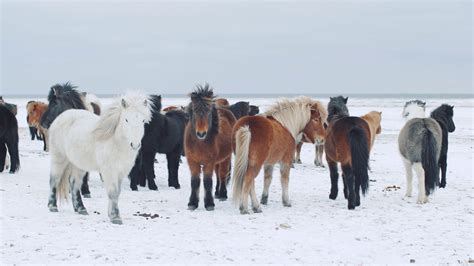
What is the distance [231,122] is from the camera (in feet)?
32.3

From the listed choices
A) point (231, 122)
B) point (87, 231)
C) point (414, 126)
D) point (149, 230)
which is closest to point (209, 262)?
point (149, 230)

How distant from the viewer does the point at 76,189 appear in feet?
25.8

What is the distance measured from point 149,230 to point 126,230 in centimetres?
31

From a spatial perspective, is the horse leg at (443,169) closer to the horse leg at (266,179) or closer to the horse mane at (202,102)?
the horse leg at (266,179)

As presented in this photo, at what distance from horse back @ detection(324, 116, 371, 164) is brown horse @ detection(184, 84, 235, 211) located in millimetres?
1947

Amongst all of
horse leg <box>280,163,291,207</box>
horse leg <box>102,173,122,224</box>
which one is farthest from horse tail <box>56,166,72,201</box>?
horse leg <box>280,163,291,207</box>

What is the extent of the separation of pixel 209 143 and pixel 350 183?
266cm

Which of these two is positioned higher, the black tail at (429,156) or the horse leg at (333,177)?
the black tail at (429,156)

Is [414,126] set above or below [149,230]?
above

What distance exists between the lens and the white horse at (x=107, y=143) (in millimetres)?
7051

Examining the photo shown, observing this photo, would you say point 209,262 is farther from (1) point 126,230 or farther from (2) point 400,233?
(2) point 400,233

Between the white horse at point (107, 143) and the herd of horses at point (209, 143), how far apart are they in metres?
0.01

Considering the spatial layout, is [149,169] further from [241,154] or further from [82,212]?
[241,154]

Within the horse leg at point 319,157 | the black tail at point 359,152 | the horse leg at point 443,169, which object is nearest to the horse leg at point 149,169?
the black tail at point 359,152
